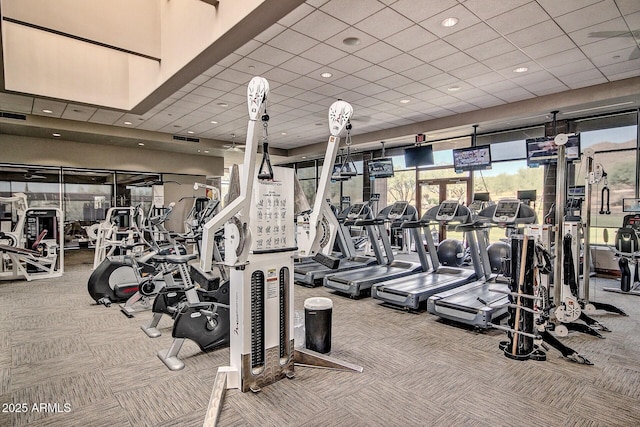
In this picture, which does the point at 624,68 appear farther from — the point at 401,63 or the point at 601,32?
the point at 401,63

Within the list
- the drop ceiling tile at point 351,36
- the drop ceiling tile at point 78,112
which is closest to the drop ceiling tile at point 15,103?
the drop ceiling tile at point 78,112

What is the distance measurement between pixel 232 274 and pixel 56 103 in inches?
262

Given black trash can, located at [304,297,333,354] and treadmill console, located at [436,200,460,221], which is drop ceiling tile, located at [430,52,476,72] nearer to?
treadmill console, located at [436,200,460,221]

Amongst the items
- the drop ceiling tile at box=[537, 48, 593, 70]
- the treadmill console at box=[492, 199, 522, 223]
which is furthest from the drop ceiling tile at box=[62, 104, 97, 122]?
the drop ceiling tile at box=[537, 48, 593, 70]

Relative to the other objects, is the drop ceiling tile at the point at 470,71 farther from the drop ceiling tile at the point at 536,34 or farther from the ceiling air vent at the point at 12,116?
the ceiling air vent at the point at 12,116

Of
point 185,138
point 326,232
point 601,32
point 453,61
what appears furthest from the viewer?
point 185,138

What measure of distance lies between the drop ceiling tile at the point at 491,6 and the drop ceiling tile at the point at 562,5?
0.78ft

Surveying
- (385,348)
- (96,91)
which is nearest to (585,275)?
(385,348)

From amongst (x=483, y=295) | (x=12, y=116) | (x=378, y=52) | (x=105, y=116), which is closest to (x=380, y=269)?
(x=483, y=295)

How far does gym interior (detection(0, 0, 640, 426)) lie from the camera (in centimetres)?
281

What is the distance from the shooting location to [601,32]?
4.27m

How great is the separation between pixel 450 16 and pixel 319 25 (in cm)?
144

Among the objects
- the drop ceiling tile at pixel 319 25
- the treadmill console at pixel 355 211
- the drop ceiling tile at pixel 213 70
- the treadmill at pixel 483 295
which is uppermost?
the drop ceiling tile at pixel 319 25

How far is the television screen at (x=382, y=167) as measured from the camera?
31.9 feet
